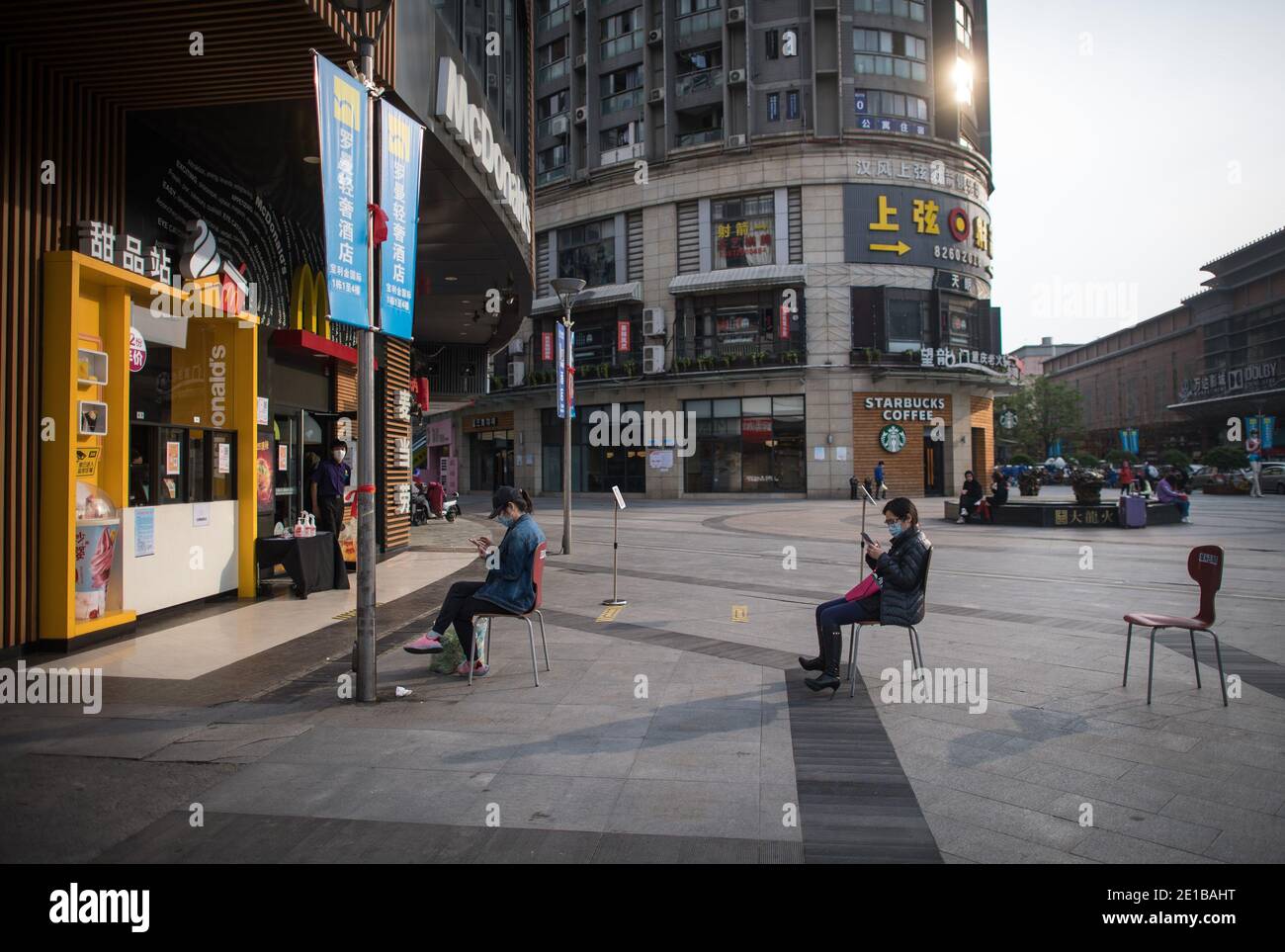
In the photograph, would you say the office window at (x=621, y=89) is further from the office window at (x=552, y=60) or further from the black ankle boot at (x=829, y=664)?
the black ankle boot at (x=829, y=664)

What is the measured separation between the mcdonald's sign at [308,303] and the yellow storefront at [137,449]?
1.92 m

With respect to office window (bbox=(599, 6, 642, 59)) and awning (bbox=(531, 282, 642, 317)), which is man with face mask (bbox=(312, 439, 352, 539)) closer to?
awning (bbox=(531, 282, 642, 317))

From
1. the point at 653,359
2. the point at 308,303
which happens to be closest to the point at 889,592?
the point at 308,303

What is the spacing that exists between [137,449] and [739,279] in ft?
106

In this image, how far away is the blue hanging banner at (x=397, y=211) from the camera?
20.9 ft

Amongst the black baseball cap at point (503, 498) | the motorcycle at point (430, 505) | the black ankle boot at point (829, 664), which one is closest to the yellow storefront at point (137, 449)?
the black baseball cap at point (503, 498)

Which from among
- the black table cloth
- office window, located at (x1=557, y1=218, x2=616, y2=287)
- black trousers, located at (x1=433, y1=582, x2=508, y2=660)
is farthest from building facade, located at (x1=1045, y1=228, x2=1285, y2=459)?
black trousers, located at (x1=433, y1=582, x2=508, y2=660)

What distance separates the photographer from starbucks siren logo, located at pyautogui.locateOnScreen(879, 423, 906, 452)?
125 ft

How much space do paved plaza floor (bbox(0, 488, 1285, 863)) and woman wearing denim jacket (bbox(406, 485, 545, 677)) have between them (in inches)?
15.3

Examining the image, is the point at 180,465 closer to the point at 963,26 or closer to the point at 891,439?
the point at 891,439

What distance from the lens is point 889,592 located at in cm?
620

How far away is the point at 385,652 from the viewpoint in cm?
774

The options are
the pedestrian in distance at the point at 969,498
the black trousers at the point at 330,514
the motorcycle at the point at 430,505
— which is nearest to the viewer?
the black trousers at the point at 330,514

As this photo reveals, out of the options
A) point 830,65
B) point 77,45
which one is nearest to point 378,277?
point 77,45
